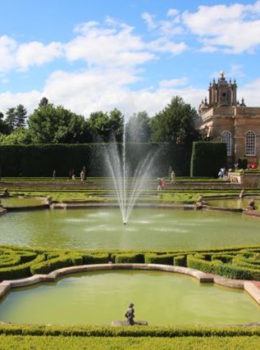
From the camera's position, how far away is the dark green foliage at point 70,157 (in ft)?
157

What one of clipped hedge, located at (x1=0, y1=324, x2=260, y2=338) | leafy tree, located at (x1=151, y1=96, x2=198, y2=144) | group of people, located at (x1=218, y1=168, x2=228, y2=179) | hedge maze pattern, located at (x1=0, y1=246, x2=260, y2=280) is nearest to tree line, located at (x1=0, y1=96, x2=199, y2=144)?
leafy tree, located at (x1=151, y1=96, x2=198, y2=144)

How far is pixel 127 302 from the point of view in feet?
30.0

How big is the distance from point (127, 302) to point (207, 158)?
4042 centimetres

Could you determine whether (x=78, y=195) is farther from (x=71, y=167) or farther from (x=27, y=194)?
(x=71, y=167)

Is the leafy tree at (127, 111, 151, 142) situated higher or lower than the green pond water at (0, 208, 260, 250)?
higher

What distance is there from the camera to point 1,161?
47.8m

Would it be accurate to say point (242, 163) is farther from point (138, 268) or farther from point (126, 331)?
point (126, 331)

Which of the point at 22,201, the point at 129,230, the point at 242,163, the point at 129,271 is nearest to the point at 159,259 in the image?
the point at 129,271

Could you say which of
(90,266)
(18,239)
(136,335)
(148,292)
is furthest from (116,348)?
(18,239)

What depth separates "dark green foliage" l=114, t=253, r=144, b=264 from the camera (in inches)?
468

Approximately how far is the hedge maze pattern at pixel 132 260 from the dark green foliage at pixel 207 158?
119ft

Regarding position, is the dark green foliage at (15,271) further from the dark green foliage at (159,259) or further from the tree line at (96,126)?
the tree line at (96,126)

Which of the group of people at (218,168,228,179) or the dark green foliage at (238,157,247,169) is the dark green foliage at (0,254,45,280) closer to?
the group of people at (218,168,228,179)

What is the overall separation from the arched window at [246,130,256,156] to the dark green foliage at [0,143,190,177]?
32.0 ft
